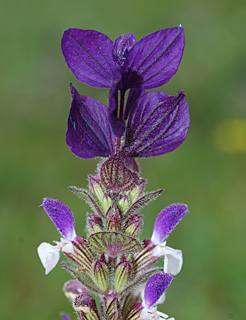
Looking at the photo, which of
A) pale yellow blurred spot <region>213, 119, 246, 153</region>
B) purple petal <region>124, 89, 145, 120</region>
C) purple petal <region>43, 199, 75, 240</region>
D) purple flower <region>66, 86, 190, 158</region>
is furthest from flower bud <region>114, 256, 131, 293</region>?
pale yellow blurred spot <region>213, 119, 246, 153</region>

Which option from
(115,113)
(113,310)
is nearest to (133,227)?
(113,310)

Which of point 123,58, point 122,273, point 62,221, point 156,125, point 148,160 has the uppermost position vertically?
point 123,58

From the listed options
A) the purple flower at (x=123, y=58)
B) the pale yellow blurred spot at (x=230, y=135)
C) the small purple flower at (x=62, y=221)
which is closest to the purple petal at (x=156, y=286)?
the small purple flower at (x=62, y=221)

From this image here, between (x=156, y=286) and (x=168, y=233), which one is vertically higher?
(x=168, y=233)

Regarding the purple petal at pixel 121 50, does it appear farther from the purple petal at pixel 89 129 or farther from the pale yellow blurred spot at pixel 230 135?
the pale yellow blurred spot at pixel 230 135

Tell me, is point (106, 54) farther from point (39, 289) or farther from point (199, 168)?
point (199, 168)

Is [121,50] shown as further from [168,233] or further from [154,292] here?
[154,292]
